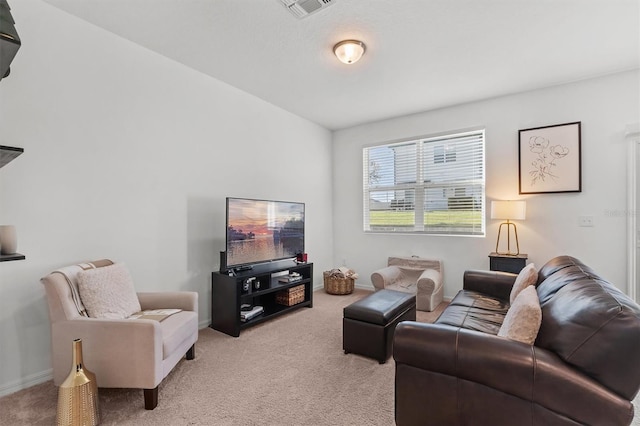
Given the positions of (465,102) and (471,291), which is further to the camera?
(465,102)

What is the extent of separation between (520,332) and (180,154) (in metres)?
3.13

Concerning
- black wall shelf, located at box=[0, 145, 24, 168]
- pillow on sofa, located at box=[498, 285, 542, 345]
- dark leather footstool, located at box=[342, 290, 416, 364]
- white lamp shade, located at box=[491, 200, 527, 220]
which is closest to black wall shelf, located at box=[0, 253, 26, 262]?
black wall shelf, located at box=[0, 145, 24, 168]

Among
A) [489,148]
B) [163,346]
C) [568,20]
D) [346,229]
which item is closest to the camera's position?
[163,346]

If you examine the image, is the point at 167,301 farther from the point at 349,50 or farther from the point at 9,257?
the point at 349,50

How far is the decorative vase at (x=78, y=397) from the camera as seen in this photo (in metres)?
1.60

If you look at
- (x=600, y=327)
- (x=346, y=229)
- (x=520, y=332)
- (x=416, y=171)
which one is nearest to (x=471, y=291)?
(x=520, y=332)

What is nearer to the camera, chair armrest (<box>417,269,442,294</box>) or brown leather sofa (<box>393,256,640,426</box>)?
brown leather sofa (<box>393,256,640,426</box>)

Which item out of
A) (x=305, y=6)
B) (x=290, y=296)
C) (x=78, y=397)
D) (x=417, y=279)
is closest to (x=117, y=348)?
(x=78, y=397)

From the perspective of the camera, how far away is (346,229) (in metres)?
5.23

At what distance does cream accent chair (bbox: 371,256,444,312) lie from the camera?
3674 mm

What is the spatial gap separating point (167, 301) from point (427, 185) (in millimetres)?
3736

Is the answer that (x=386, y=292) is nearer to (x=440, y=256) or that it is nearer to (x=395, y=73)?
(x=440, y=256)

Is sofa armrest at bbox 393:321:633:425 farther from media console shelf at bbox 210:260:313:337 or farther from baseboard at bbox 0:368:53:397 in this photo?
baseboard at bbox 0:368:53:397

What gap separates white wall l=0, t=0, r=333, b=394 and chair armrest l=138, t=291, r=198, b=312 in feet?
1.28
